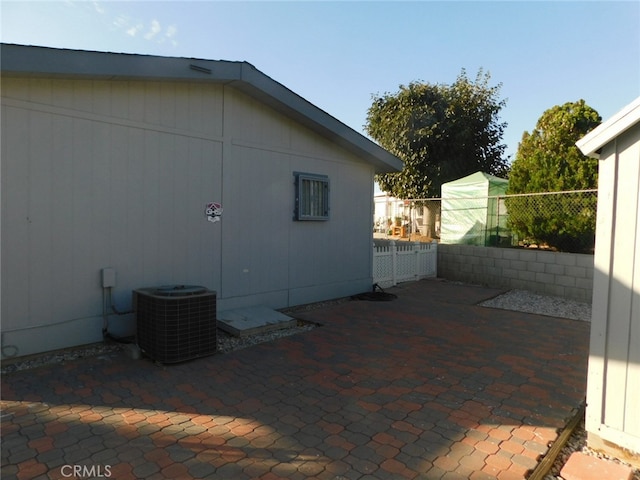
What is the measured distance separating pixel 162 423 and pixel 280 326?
2647 mm

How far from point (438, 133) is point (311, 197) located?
37.9 feet

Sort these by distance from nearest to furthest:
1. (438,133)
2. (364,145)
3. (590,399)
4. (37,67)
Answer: (590,399)
(37,67)
(364,145)
(438,133)

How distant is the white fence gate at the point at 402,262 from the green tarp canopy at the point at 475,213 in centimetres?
144

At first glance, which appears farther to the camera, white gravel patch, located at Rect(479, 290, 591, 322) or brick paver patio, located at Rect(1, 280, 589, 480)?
white gravel patch, located at Rect(479, 290, 591, 322)

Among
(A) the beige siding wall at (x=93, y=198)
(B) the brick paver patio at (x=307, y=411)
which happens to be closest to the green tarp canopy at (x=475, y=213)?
(B) the brick paver patio at (x=307, y=411)

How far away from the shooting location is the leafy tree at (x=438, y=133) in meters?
16.7

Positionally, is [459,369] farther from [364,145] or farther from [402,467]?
[364,145]

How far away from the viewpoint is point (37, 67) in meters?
3.82

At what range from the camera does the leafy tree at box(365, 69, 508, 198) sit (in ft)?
54.8

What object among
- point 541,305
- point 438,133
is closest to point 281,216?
point 541,305

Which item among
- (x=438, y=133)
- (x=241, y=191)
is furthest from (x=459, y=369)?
(x=438, y=133)

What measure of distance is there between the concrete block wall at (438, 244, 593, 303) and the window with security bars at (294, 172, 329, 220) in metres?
4.40

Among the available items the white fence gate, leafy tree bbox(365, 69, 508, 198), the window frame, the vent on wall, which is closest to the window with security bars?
the window frame

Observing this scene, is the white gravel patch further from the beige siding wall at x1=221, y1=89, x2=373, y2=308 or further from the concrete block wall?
the beige siding wall at x1=221, y1=89, x2=373, y2=308
